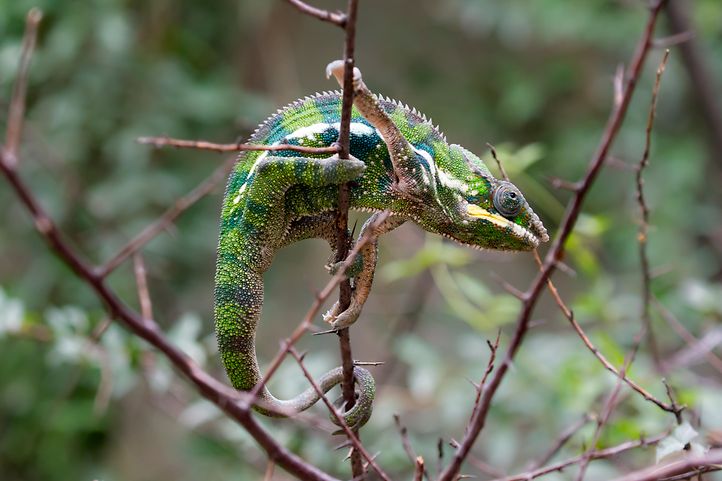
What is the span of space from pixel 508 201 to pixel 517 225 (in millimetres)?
39

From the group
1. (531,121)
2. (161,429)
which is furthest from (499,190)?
(161,429)

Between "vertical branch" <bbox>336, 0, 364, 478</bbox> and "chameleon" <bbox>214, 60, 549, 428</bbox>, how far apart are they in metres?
0.03

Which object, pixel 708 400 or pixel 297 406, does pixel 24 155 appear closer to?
pixel 297 406

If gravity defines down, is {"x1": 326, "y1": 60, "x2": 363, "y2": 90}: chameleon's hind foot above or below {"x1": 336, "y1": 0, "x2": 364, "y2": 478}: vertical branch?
above

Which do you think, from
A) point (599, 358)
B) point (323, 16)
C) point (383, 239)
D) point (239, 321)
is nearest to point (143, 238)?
point (323, 16)

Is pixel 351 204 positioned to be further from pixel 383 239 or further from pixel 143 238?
pixel 383 239

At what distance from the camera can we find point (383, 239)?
3.37 meters

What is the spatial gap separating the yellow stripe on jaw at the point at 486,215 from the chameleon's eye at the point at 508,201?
1 cm

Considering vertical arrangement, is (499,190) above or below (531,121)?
below

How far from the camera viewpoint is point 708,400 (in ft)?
6.21

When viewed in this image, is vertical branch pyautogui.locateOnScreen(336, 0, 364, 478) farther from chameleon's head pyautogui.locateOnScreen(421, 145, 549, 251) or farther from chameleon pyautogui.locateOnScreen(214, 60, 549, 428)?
chameleon's head pyautogui.locateOnScreen(421, 145, 549, 251)

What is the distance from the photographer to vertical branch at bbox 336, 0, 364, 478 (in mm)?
1007

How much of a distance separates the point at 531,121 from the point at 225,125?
69.8 inches

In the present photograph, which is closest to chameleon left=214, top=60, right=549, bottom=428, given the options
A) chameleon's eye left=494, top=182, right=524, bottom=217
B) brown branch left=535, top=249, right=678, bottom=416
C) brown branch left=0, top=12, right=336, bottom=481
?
chameleon's eye left=494, top=182, right=524, bottom=217
